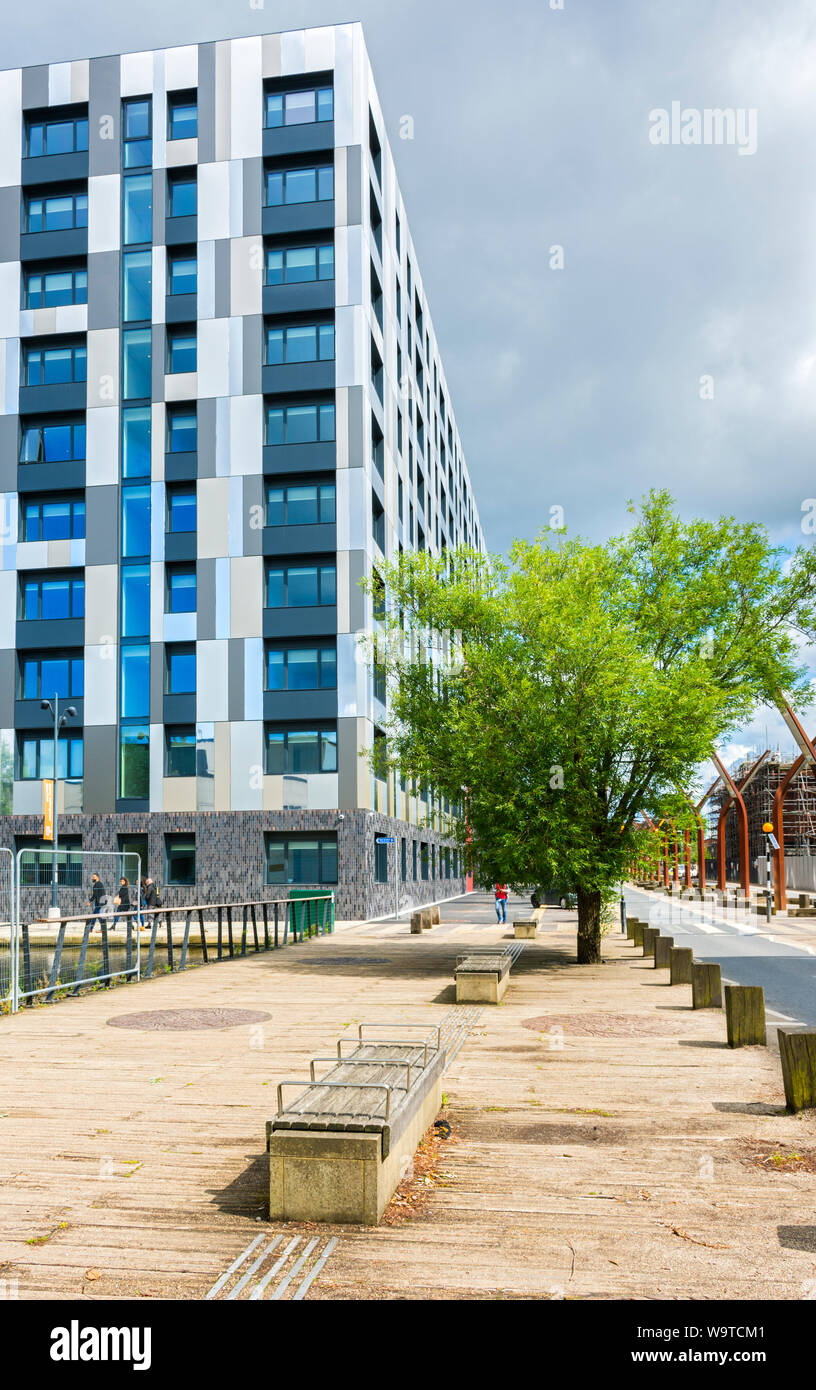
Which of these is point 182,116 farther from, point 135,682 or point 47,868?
point 47,868

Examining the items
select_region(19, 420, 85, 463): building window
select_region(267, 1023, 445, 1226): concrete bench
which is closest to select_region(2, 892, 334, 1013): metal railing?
select_region(267, 1023, 445, 1226): concrete bench

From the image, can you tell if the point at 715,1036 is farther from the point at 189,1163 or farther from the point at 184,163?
Answer: the point at 184,163

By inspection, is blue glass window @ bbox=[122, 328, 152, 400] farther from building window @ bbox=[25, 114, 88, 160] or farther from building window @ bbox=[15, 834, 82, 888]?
building window @ bbox=[15, 834, 82, 888]

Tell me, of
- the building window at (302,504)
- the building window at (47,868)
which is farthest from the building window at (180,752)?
the building window at (47,868)

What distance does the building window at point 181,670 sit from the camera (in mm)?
41562

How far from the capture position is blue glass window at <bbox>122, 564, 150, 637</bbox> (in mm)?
42219

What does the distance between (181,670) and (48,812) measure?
715 cm

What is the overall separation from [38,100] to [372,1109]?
48.4 m

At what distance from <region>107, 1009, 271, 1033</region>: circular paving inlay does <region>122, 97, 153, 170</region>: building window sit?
130ft

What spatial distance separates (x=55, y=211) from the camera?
44.5 metres

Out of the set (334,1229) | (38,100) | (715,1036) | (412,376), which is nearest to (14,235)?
(38,100)

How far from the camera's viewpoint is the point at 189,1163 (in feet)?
22.5

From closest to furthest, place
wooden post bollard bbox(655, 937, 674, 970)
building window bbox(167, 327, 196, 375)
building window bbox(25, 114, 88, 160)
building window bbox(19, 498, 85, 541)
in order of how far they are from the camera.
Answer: wooden post bollard bbox(655, 937, 674, 970) → building window bbox(167, 327, 196, 375) → building window bbox(19, 498, 85, 541) → building window bbox(25, 114, 88, 160)

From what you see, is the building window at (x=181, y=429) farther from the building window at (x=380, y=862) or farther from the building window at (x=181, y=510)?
the building window at (x=380, y=862)
